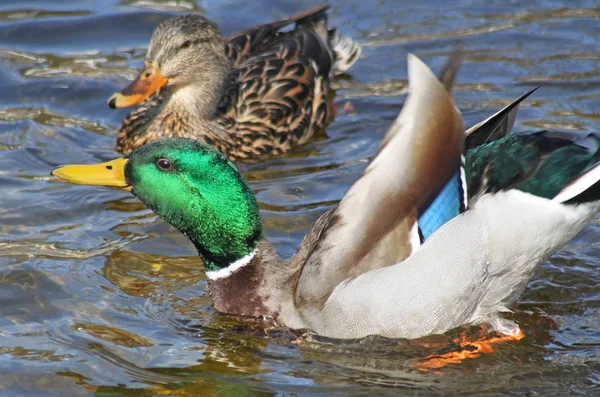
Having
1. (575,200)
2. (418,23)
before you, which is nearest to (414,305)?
(575,200)

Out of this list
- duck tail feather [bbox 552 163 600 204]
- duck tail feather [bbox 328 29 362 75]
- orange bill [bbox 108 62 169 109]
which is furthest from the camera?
duck tail feather [bbox 328 29 362 75]

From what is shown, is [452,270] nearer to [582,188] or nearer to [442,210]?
[442,210]

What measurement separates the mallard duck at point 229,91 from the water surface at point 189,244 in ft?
0.80

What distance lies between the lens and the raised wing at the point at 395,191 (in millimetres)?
5453

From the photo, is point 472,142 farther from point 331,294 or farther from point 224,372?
point 224,372

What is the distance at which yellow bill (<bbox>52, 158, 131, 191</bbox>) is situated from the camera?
5.96 metres

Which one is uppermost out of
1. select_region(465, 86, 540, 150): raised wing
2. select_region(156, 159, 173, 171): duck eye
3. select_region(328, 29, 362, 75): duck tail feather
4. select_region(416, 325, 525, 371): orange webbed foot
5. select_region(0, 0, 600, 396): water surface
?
select_region(465, 86, 540, 150): raised wing

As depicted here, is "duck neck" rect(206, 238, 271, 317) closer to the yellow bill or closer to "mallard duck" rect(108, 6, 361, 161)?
the yellow bill

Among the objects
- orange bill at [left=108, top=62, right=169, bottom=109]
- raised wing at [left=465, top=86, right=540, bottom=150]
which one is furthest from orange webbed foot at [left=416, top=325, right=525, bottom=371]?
orange bill at [left=108, top=62, right=169, bottom=109]

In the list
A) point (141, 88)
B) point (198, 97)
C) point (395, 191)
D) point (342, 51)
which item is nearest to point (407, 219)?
point (395, 191)

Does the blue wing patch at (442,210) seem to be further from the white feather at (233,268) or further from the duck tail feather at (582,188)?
the white feather at (233,268)

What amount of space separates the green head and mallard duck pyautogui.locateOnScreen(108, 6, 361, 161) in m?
2.78

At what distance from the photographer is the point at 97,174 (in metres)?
5.97

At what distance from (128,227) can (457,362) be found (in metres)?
2.69
